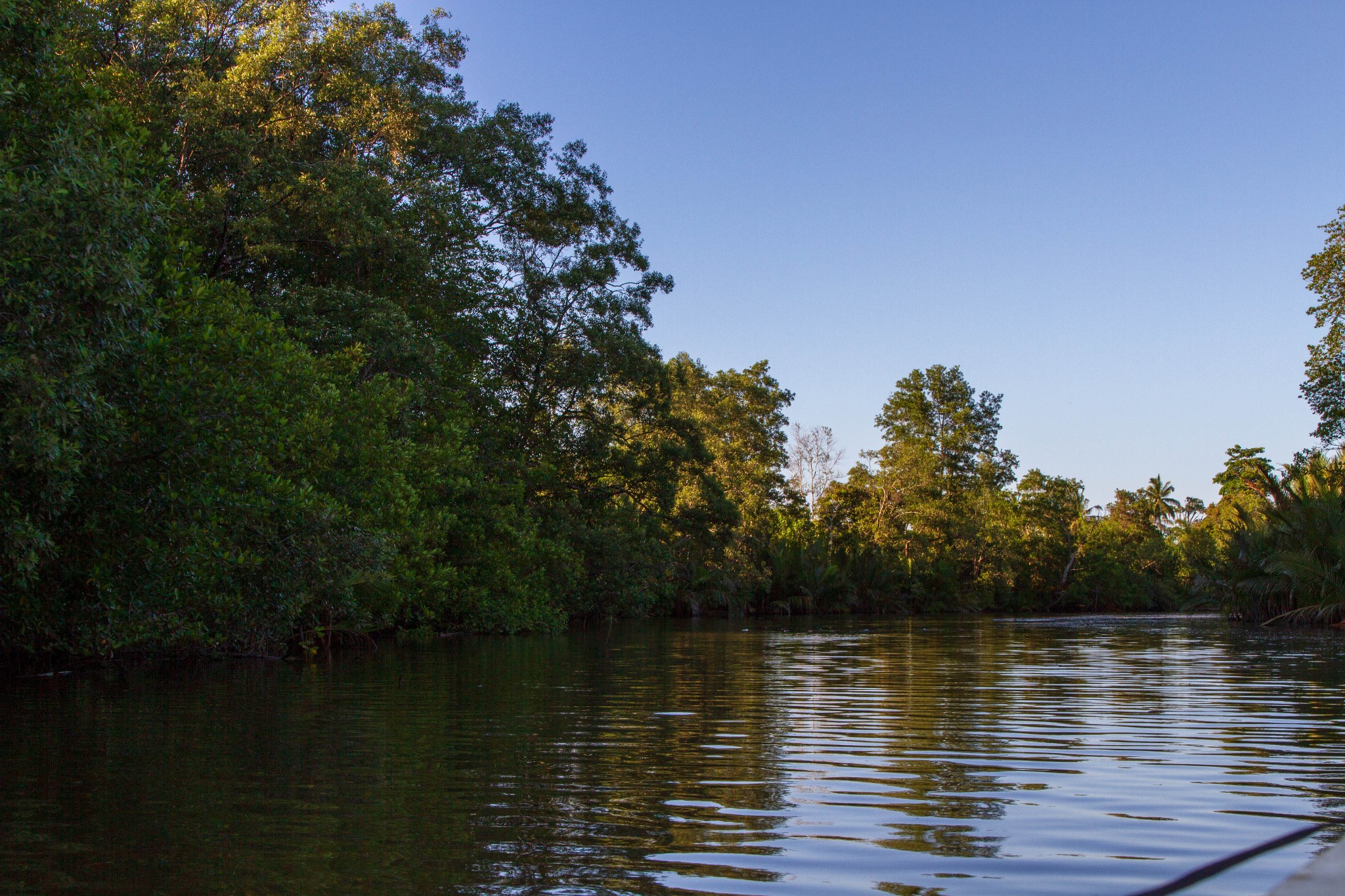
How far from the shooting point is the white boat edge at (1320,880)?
128 cm

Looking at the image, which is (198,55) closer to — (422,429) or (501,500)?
(422,429)

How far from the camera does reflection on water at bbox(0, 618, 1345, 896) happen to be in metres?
3.64

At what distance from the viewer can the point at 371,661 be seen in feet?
54.3

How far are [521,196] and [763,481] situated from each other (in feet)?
86.0

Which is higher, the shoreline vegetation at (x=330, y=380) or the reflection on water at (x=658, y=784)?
the shoreline vegetation at (x=330, y=380)

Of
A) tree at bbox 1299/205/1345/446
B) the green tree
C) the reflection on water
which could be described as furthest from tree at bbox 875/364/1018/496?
the reflection on water

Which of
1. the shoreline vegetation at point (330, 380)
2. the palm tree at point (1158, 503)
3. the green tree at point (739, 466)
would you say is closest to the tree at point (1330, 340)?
the shoreline vegetation at point (330, 380)

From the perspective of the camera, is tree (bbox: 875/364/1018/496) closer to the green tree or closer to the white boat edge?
the green tree

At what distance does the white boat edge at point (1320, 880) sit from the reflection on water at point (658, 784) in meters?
1.65

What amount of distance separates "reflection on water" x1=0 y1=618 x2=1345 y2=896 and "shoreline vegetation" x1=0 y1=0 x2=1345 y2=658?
82.3 inches

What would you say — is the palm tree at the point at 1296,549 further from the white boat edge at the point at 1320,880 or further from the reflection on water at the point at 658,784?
the white boat edge at the point at 1320,880

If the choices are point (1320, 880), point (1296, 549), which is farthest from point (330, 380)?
point (1296, 549)

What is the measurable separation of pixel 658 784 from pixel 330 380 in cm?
1497

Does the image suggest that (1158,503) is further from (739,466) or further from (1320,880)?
(1320,880)
